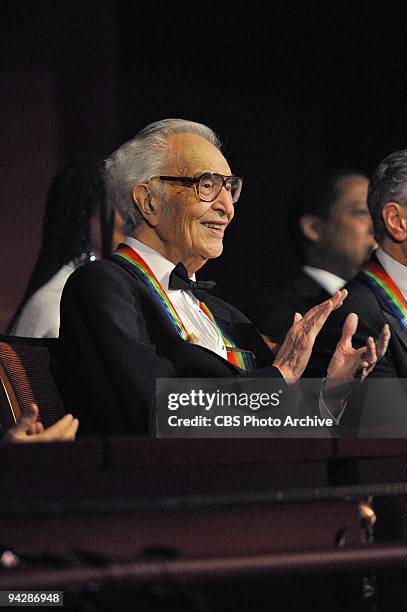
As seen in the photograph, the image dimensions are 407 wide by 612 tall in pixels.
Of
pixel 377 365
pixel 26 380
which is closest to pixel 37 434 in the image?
pixel 26 380

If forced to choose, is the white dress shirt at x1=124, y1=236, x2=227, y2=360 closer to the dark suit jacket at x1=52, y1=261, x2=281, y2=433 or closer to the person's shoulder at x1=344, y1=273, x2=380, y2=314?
the dark suit jacket at x1=52, y1=261, x2=281, y2=433

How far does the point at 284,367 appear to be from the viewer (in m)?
2.36

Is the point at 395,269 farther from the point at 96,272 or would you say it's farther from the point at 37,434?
the point at 37,434

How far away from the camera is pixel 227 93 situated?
4266 millimetres

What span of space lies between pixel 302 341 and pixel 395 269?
1.95 feet

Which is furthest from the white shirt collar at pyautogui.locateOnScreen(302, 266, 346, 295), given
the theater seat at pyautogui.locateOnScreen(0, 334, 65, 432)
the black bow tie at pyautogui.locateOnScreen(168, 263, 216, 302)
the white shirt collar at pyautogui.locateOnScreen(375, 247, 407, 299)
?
the theater seat at pyautogui.locateOnScreen(0, 334, 65, 432)

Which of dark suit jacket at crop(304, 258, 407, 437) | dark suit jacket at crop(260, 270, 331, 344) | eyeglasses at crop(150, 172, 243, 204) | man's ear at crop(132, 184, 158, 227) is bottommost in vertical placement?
dark suit jacket at crop(260, 270, 331, 344)

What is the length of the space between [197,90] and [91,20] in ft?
1.65

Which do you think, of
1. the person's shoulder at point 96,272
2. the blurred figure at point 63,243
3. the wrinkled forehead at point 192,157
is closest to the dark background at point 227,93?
the blurred figure at point 63,243

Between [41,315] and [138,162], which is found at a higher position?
[138,162]

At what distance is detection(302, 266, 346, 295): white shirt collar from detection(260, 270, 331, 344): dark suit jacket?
0.6 inches

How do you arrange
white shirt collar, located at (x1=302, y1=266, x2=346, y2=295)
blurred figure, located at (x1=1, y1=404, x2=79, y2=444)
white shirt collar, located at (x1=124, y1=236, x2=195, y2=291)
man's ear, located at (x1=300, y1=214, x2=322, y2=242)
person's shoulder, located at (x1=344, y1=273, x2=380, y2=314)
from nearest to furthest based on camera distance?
blurred figure, located at (x1=1, y1=404, x2=79, y2=444) < white shirt collar, located at (x1=124, y1=236, x2=195, y2=291) < person's shoulder, located at (x1=344, y1=273, x2=380, y2=314) < white shirt collar, located at (x1=302, y1=266, x2=346, y2=295) < man's ear, located at (x1=300, y1=214, x2=322, y2=242)

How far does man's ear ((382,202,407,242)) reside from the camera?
9.64 ft

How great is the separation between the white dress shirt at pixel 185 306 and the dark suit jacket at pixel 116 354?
0.09 metres
